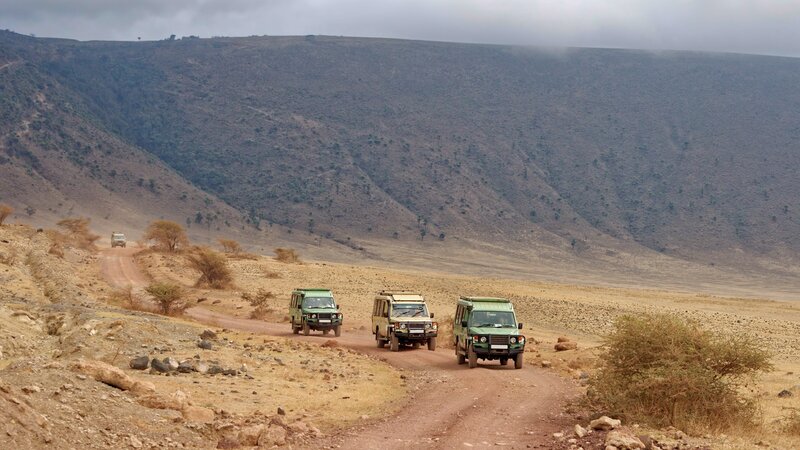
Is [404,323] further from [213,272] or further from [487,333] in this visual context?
[213,272]

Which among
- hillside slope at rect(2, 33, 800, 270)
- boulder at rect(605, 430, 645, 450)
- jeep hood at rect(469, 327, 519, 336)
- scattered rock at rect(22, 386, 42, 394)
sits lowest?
boulder at rect(605, 430, 645, 450)

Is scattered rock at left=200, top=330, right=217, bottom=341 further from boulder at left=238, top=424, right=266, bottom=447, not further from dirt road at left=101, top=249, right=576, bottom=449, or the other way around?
boulder at left=238, top=424, right=266, bottom=447

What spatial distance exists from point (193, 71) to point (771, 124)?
9493 cm

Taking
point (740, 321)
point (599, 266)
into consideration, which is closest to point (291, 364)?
point (740, 321)

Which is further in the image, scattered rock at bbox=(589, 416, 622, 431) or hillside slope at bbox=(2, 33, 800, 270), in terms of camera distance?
hillside slope at bbox=(2, 33, 800, 270)

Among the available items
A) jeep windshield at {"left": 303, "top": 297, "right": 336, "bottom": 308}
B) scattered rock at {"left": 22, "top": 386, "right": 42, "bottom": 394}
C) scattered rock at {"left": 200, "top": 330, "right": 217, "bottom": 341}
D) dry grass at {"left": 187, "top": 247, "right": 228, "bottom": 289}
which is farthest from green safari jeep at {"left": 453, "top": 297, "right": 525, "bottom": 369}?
dry grass at {"left": 187, "top": 247, "right": 228, "bottom": 289}

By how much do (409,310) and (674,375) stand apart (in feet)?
53.0

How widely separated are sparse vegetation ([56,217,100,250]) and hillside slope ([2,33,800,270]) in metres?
34.2

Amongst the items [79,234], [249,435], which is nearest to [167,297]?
[249,435]

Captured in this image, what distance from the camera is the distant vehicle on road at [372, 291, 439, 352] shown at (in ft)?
101

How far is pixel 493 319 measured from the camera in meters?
→ 26.1

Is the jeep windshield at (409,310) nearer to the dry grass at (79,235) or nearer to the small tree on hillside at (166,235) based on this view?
the dry grass at (79,235)

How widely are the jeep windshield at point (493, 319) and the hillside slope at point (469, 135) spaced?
297 ft

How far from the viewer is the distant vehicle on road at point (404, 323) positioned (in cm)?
3075
